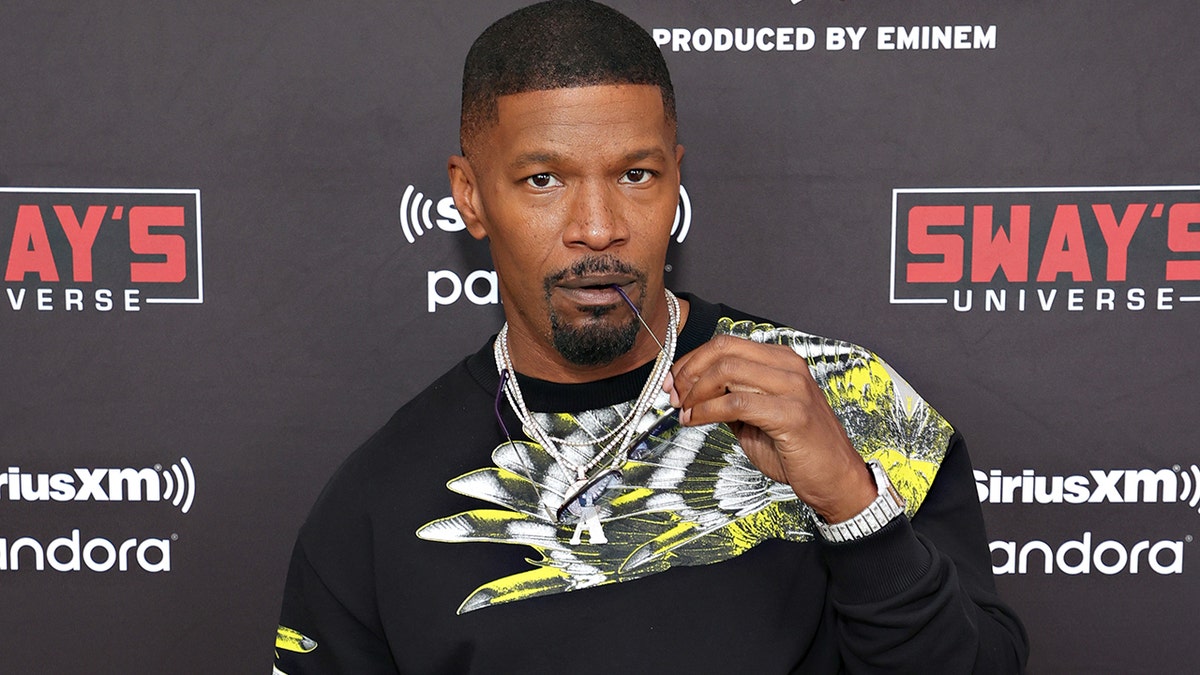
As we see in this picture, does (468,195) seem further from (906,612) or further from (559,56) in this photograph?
(906,612)

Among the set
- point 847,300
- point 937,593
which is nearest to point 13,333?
point 847,300

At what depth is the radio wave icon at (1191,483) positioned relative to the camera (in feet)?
5.22

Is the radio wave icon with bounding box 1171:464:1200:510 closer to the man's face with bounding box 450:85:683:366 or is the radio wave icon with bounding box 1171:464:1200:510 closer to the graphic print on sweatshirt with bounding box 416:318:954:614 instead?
the graphic print on sweatshirt with bounding box 416:318:954:614

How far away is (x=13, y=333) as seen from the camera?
5.23 ft

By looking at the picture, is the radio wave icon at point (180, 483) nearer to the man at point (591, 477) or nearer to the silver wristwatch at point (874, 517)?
the man at point (591, 477)

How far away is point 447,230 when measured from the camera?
1.60 metres

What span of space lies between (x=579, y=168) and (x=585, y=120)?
5 centimetres

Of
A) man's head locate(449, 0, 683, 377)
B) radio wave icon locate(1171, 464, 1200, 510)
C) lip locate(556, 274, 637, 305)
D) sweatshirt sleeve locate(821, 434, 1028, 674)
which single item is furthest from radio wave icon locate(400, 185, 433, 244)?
radio wave icon locate(1171, 464, 1200, 510)

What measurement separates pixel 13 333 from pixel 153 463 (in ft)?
0.86

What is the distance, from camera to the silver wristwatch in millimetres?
979

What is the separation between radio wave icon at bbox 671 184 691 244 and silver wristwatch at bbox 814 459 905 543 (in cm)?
65

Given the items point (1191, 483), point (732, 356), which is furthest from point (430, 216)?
point (1191, 483)

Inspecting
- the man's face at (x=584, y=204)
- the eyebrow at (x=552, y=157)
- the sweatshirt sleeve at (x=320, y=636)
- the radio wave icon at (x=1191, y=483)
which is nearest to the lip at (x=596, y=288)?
the man's face at (x=584, y=204)

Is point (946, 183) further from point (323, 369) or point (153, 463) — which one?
point (153, 463)
